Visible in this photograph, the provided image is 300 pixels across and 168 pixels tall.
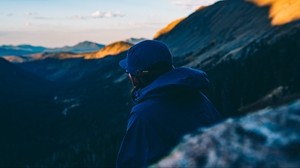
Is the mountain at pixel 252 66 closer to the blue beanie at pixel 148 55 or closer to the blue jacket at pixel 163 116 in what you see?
the blue beanie at pixel 148 55

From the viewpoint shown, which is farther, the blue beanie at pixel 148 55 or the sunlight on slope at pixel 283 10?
the sunlight on slope at pixel 283 10

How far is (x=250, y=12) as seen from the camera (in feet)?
566

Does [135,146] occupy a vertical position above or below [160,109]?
below

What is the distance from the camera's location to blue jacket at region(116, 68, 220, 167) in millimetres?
3676

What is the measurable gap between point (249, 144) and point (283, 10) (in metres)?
151

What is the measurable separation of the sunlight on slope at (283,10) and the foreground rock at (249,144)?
128 m

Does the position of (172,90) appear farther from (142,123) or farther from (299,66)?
(299,66)

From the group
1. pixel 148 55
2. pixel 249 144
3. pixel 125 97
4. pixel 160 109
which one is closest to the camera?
pixel 249 144

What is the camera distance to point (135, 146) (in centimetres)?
369

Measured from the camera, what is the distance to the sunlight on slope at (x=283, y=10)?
129 metres

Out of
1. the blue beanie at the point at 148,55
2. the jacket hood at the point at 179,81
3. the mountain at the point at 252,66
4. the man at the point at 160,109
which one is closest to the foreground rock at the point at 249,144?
the man at the point at 160,109

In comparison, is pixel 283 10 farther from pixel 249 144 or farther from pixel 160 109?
pixel 249 144

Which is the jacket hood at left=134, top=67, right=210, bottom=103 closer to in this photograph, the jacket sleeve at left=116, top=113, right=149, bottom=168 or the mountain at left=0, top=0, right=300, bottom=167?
the jacket sleeve at left=116, top=113, right=149, bottom=168

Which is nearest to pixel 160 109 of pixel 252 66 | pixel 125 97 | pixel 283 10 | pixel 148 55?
pixel 148 55
